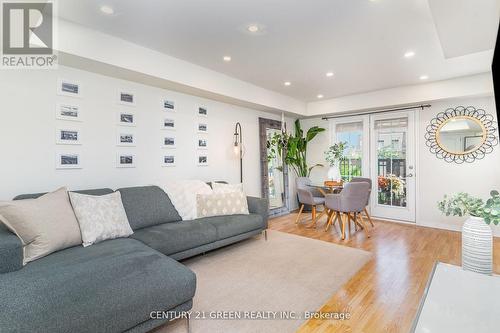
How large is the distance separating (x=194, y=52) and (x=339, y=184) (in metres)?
3.35

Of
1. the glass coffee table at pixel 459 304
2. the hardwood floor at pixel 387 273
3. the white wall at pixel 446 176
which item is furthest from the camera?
the white wall at pixel 446 176

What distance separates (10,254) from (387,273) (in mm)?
3246

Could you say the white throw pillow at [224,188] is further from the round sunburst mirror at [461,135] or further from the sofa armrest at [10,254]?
the round sunburst mirror at [461,135]

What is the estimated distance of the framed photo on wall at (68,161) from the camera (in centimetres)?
265

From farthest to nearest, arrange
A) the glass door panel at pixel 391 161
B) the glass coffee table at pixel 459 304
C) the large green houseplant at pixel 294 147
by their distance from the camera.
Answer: the large green houseplant at pixel 294 147, the glass door panel at pixel 391 161, the glass coffee table at pixel 459 304

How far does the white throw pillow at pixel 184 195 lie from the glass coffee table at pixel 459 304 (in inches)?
101

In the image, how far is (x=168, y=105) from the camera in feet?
11.7

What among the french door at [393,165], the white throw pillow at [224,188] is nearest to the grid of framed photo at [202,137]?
the white throw pillow at [224,188]

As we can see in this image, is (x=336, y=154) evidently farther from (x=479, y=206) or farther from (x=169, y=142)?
(x=169, y=142)

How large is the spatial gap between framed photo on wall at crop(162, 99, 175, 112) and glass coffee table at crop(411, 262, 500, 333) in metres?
3.43

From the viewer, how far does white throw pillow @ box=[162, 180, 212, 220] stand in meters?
3.18

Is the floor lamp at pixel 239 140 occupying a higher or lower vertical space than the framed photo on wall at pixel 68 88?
lower

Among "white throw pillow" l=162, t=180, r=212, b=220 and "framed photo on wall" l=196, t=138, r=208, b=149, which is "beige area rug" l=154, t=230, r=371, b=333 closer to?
"white throw pillow" l=162, t=180, r=212, b=220

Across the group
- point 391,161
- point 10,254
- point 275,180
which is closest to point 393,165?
point 391,161
